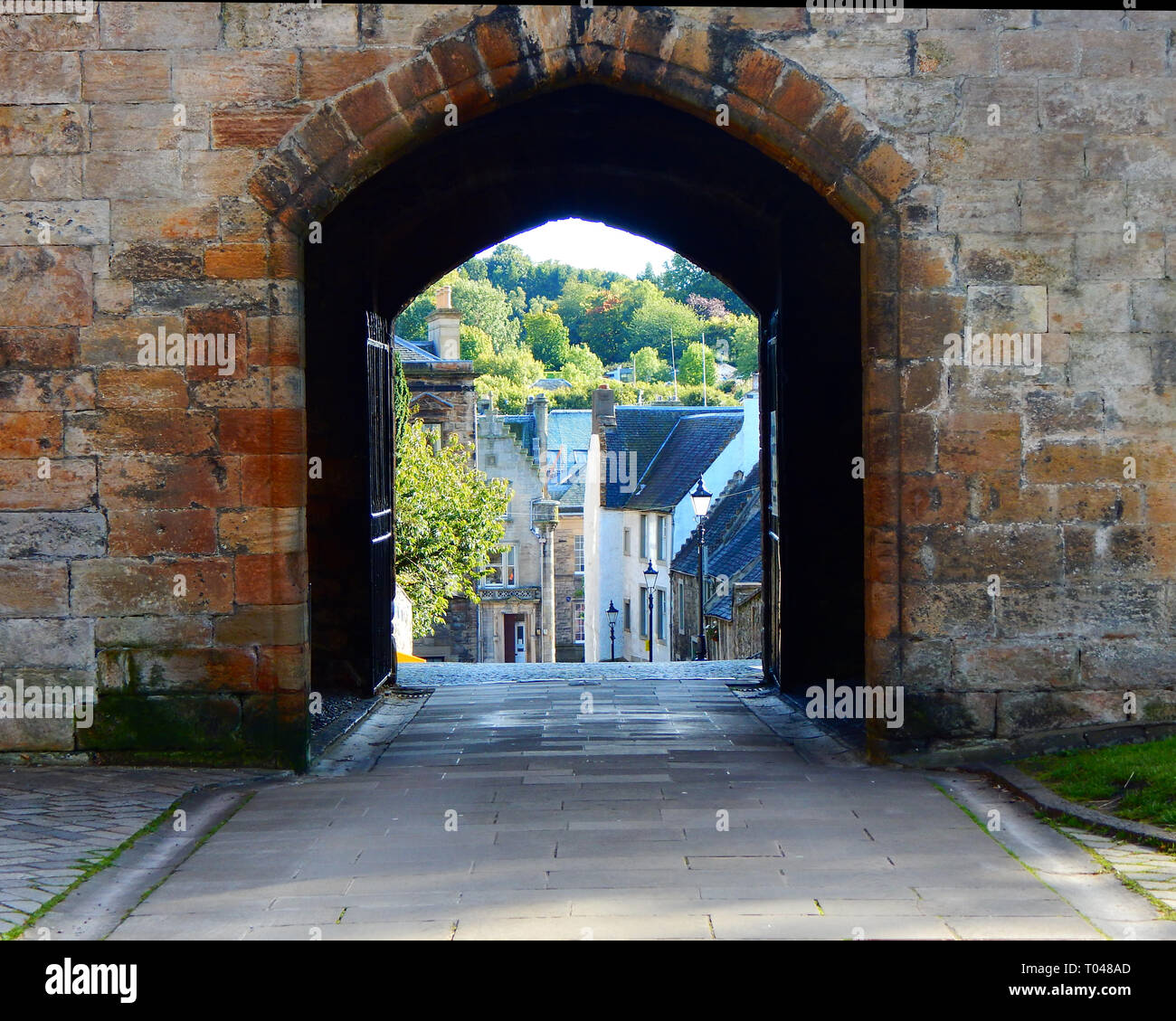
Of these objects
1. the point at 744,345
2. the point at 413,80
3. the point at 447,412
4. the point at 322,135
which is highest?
the point at 744,345

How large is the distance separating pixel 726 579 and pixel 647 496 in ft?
40.5

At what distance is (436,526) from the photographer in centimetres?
2569

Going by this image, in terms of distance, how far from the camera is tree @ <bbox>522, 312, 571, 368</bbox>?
9588 cm

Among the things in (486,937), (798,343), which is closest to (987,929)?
(486,937)

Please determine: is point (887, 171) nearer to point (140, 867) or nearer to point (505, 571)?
point (140, 867)

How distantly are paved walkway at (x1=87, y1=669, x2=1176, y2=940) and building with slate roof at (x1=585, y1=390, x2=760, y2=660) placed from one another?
80.6 ft

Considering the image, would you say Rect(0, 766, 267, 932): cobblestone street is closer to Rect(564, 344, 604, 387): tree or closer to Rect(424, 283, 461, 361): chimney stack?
Rect(424, 283, 461, 361): chimney stack

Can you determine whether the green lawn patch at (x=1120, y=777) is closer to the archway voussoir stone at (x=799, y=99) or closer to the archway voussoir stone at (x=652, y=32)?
the archway voussoir stone at (x=799, y=99)

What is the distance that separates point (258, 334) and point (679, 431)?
104 feet

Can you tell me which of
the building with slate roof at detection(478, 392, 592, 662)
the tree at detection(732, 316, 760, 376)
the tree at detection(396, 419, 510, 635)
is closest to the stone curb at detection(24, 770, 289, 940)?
the tree at detection(396, 419, 510, 635)

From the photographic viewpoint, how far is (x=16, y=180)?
6824mm

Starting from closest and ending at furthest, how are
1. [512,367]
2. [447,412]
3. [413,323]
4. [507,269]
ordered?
[447,412]
[413,323]
[512,367]
[507,269]

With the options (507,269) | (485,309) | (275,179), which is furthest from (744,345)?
(275,179)

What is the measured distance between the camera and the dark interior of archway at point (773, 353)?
32.3 feet
